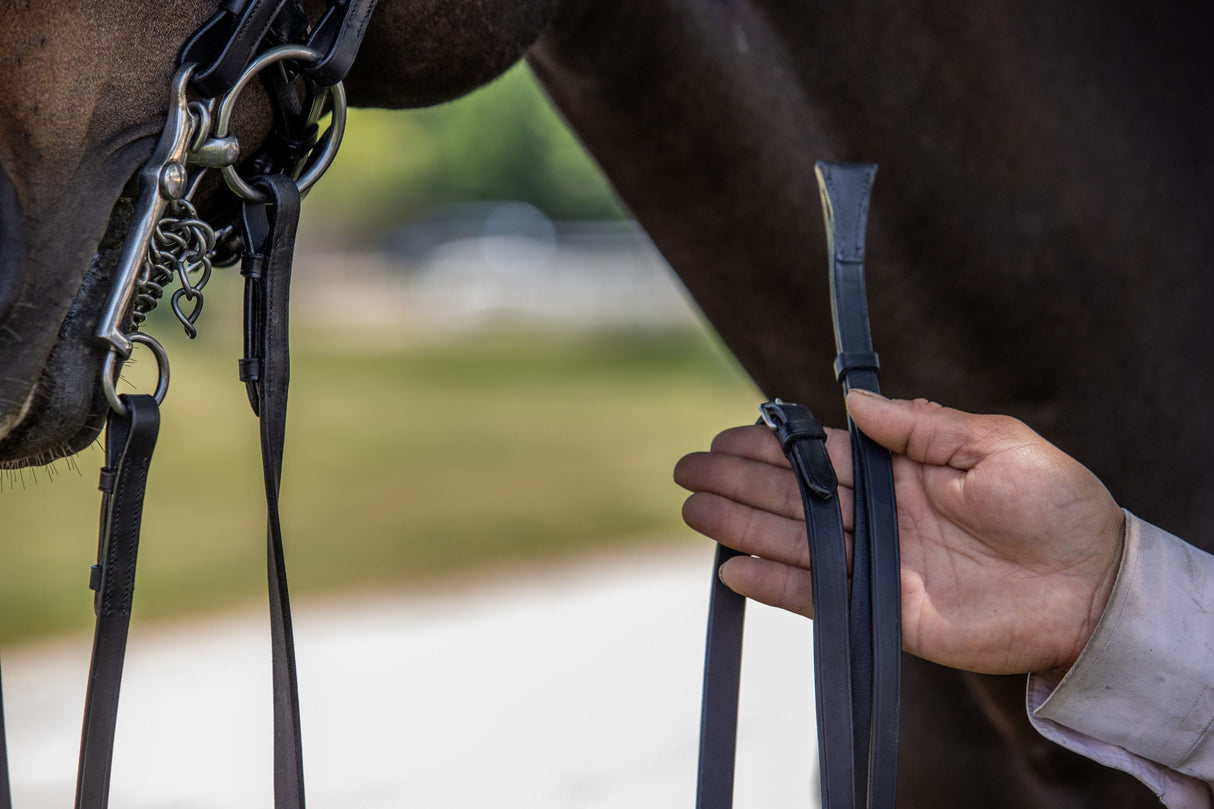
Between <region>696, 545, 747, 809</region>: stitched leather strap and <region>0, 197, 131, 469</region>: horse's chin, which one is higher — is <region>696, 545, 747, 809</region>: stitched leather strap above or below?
below

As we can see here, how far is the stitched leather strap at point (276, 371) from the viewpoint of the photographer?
2.91 feet

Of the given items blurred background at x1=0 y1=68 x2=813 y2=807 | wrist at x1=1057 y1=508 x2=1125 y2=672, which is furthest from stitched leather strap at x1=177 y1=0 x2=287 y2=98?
wrist at x1=1057 y1=508 x2=1125 y2=672

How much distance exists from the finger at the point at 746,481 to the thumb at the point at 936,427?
10 cm

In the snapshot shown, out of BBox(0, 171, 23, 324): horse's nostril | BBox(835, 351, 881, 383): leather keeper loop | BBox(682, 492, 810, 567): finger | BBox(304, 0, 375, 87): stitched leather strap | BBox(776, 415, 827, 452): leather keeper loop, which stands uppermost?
BBox(304, 0, 375, 87): stitched leather strap

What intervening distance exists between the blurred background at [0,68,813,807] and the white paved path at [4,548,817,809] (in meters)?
0.01

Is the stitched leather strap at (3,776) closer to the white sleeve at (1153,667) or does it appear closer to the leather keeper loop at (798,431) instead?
the leather keeper loop at (798,431)

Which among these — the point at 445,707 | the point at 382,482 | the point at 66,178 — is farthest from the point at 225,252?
the point at 382,482

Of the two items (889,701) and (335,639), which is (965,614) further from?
(335,639)

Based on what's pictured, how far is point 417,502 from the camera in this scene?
604cm

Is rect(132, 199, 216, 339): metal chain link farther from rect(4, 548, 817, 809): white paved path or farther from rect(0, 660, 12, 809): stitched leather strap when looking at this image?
rect(4, 548, 817, 809): white paved path

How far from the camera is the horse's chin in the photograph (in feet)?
2.56

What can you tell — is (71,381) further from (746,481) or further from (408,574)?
(408,574)

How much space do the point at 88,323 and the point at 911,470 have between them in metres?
0.74

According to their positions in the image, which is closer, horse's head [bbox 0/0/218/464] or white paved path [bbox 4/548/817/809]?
horse's head [bbox 0/0/218/464]
